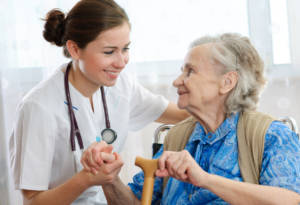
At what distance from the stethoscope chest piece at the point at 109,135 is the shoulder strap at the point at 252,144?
0.50 meters

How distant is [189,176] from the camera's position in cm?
105

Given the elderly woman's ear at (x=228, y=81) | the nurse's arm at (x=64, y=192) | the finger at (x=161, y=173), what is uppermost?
the elderly woman's ear at (x=228, y=81)

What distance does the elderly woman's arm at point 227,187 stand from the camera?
104 cm

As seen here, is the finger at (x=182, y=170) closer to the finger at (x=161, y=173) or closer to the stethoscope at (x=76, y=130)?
the finger at (x=161, y=173)

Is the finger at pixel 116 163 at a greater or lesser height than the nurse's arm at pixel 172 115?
lesser

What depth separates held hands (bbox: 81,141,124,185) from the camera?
1125 millimetres

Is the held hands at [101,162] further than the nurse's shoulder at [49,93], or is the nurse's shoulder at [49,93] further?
the nurse's shoulder at [49,93]

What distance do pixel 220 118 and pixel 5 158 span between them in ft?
4.75

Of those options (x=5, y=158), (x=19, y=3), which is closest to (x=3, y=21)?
(x=19, y=3)

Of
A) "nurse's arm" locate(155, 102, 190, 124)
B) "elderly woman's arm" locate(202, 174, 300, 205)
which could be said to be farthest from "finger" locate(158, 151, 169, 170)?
"nurse's arm" locate(155, 102, 190, 124)

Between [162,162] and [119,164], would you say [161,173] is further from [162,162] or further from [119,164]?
[119,164]

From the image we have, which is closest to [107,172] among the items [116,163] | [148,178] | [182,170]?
[116,163]

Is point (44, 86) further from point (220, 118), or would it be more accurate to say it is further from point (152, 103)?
point (220, 118)

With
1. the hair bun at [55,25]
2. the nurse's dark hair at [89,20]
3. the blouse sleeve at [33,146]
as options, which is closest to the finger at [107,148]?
the blouse sleeve at [33,146]
